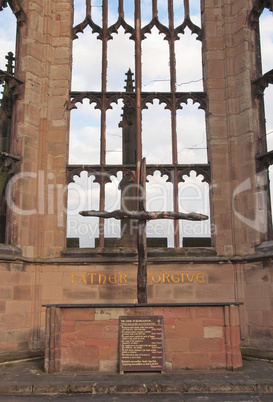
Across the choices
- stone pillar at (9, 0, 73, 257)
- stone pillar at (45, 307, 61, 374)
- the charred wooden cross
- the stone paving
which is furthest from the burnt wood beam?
stone pillar at (9, 0, 73, 257)

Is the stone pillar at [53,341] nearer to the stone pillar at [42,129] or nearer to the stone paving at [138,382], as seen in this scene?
the stone paving at [138,382]

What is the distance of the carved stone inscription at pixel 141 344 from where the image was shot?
22.9ft

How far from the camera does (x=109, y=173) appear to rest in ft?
36.7

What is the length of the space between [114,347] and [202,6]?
941 centimetres

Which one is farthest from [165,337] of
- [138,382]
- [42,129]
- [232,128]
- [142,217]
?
[42,129]

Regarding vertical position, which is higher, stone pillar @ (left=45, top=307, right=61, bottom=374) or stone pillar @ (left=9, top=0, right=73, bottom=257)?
stone pillar @ (left=9, top=0, right=73, bottom=257)

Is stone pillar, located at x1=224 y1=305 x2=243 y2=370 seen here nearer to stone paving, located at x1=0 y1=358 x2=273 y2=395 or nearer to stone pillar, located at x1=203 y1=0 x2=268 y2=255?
stone paving, located at x1=0 y1=358 x2=273 y2=395

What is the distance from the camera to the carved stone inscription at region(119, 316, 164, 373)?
6.99 m

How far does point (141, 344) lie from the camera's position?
7.13 metres

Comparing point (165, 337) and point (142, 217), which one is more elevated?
point (142, 217)

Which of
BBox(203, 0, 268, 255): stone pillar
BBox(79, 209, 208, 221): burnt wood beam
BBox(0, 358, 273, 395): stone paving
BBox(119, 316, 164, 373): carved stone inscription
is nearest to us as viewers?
BBox(0, 358, 273, 395): stone paving

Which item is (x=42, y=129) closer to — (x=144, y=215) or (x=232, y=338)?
(x=144, y=215)

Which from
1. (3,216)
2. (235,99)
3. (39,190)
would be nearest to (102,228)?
(39,190)

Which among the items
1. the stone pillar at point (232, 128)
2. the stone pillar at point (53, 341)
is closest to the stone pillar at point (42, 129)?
the stone pillar at point (53, 341)
